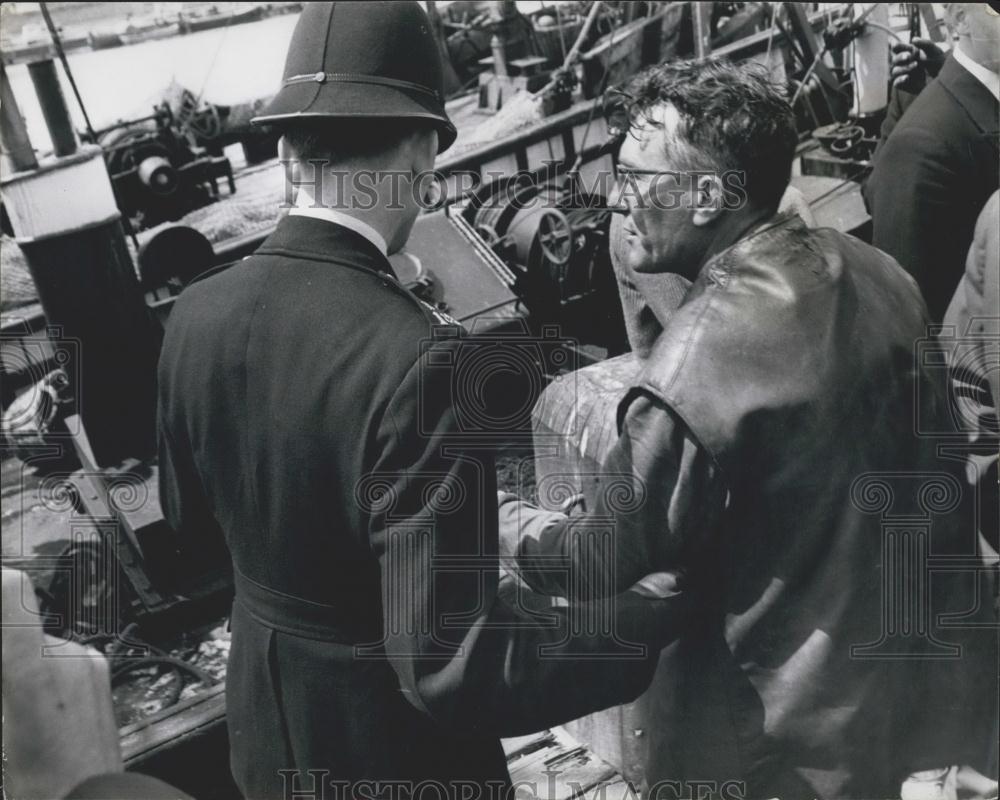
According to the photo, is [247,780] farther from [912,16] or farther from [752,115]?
[912,16]

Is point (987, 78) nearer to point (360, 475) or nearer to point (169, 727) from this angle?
point (360, 475)

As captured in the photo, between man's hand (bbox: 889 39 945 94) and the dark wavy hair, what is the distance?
3.29m

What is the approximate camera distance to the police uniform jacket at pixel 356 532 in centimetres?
175

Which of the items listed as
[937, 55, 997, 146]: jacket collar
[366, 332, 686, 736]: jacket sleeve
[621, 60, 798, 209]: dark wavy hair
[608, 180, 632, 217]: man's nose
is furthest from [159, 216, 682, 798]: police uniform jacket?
[937, 55, 997, 146]: jacket collar

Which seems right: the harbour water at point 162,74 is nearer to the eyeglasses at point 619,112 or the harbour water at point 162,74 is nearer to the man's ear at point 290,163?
the eyeglasses at point 619,112

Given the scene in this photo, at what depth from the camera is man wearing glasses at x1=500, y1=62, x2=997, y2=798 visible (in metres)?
1.91

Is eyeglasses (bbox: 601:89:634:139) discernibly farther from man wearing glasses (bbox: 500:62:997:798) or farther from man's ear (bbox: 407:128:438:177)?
man's ear (bbox: 407:128:438:177)

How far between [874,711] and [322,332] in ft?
4.80

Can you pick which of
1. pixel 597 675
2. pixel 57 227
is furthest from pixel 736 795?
pixel 57 227

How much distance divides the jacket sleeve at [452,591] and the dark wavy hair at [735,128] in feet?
2.39

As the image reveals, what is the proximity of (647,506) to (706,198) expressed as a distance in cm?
70

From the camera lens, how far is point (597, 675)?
6.40 ft

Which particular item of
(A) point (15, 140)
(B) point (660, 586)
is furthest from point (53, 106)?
(B) point (660, 586)

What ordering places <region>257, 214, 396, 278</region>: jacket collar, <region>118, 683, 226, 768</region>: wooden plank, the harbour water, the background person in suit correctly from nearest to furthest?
<region>257, 214, 396, 278</region>: jacket collar → <region>118, 683, 226, 768</region>: wooden plank → the background person in suit → the harbour water
